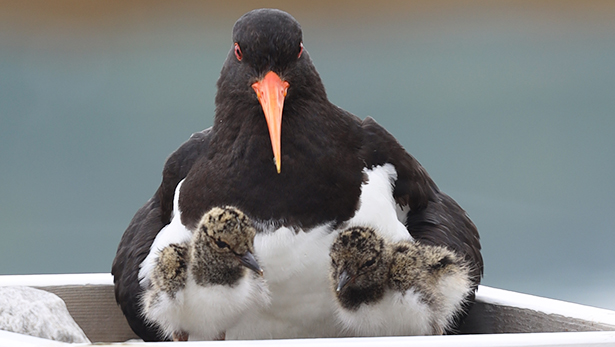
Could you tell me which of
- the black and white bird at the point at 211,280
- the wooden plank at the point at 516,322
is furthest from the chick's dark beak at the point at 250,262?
the wooden plank at the point at 516,322

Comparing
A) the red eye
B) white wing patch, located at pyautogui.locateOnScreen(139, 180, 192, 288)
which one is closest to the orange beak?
the red eye

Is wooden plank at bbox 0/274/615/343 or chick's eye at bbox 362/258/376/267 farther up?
chick's eye at bbox 362/258/376/267

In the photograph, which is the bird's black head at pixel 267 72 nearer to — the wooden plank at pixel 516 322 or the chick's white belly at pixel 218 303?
the chick's white belly at pixel 218 303

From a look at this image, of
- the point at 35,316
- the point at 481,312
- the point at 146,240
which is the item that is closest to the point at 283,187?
the point at 146,240

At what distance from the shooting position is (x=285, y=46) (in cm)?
206

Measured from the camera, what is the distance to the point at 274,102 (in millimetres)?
2010

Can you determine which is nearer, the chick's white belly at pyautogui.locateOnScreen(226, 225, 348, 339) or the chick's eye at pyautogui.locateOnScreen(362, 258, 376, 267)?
the chick's eye at pyautogui.locateOnScreen(362, 258, 376, 267)

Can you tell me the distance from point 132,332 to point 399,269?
3.86 feet

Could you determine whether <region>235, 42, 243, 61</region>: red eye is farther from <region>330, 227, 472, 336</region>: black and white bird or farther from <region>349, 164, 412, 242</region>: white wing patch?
<region>330, 227, 472, 336</region>: black and white bird

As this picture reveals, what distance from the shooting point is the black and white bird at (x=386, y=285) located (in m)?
1.85

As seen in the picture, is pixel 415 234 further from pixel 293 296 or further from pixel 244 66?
pixel 244 66

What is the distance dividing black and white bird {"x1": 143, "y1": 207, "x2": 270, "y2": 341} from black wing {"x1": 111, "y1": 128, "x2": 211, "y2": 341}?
0.40 metres

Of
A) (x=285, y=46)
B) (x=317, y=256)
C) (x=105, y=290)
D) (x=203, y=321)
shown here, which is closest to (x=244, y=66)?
(x=285, y=46)

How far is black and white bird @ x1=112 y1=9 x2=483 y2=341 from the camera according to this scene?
203 cm
